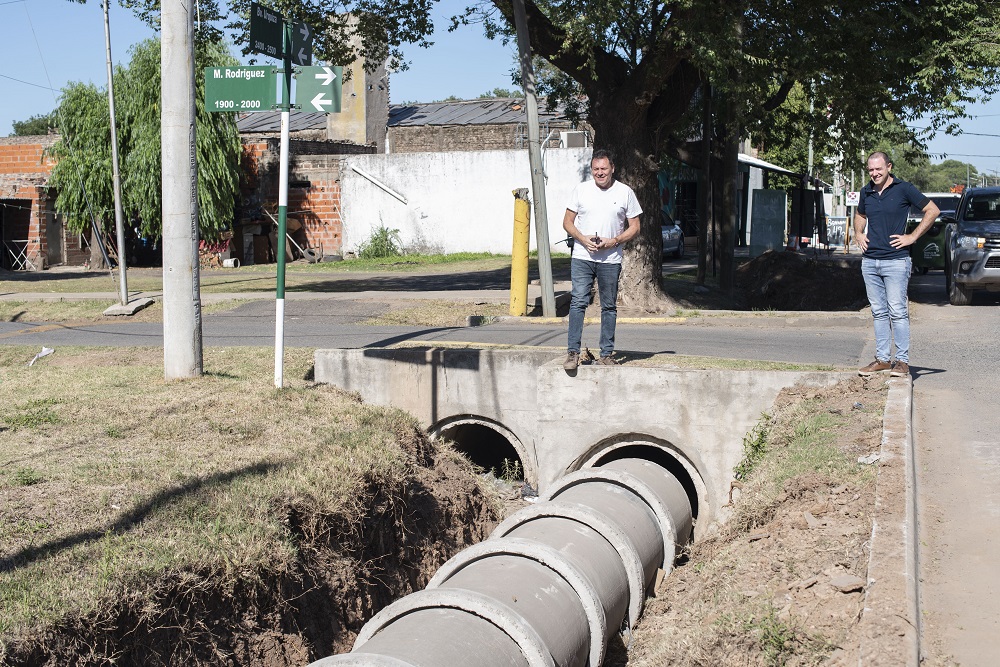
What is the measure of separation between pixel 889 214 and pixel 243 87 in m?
5.65

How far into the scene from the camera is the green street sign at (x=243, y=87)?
30.0 ft

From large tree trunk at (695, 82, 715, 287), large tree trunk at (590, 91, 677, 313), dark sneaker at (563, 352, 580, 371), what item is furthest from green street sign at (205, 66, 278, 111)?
large tree trunk at (695, 82, 715, 287)

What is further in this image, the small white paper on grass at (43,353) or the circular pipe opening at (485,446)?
the small white paper on grass at (43,353)

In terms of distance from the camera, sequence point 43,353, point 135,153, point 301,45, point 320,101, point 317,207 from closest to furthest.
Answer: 1. point 320,101
2. point 301,45
3. point 43,353
4. point 135,153
5. point 317,207

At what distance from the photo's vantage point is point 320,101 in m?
9.05

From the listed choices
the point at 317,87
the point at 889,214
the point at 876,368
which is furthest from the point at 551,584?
the point at 317,87

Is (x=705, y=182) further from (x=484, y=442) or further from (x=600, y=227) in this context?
(x=600, y=227)

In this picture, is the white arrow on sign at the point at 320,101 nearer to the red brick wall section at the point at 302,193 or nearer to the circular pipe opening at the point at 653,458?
the circular pipe opening at the point at 653,458

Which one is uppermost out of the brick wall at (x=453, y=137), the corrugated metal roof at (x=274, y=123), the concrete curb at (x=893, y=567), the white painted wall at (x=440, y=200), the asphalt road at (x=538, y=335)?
the corrugated metal roof at (x=274, y=123)

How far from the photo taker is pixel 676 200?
40.0 m

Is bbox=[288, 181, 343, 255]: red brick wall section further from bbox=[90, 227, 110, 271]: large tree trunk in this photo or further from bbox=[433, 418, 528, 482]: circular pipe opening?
bbox=[433, 418, 528, 482]: circular pipe opening

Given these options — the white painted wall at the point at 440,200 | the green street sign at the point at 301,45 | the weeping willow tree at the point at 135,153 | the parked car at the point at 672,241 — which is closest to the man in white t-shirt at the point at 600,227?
the green street sign at the point at 301,45

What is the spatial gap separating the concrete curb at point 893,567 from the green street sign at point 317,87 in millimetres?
5430

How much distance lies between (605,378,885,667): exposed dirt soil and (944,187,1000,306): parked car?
8.72 metres
